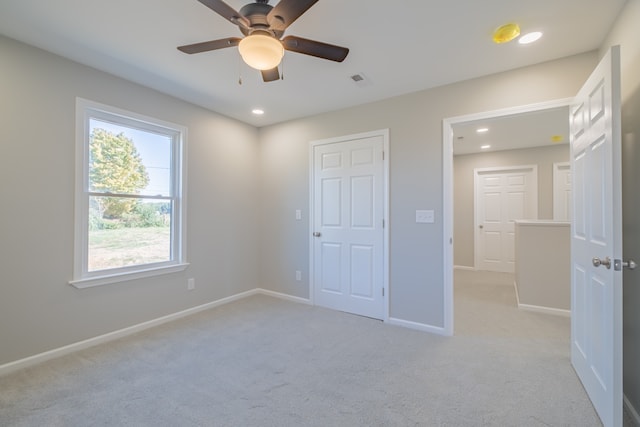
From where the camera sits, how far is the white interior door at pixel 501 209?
5668 millimetres

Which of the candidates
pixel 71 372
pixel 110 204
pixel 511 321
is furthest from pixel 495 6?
pixel 71 372

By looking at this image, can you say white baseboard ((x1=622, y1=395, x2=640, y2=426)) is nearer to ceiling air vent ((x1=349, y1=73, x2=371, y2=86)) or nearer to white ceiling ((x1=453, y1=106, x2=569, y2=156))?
white ceiling ((x1=453, y1=106, x2=569, y2=156))

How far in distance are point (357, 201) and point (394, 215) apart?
0.50 metres

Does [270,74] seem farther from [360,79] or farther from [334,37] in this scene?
[360,79]

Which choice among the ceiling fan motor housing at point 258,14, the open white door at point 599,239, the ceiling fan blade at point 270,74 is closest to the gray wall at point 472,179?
the open white door at point 599,239

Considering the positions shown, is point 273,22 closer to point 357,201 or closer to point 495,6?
point 495,6

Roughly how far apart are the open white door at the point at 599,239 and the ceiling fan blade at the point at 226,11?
77.3 inches

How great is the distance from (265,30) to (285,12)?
201 millimetres

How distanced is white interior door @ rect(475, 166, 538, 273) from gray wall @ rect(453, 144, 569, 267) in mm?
102

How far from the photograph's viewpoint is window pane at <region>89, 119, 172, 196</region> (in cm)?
272

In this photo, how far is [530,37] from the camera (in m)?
2.12

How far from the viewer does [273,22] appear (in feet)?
5.13

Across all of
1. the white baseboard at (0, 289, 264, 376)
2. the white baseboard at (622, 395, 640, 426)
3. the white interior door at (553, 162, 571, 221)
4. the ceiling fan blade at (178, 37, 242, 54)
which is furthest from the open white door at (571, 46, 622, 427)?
the white interior door at (553, 162, 571, 221)

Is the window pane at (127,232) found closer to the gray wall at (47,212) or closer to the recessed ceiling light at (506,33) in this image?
the gray wall at (47,212)
